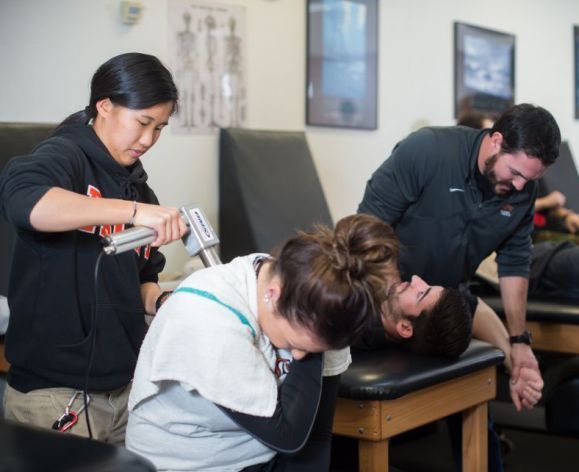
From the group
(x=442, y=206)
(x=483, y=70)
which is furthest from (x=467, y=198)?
(x=483, y=70)

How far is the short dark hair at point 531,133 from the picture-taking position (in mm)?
2336

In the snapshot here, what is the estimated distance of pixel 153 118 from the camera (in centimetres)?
161

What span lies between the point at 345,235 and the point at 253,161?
2.13m

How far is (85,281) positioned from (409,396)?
3.13ft

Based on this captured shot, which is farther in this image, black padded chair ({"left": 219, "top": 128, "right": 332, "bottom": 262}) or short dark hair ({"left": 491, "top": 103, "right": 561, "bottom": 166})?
black padded chair ({"left": 219, "top": 128, "right": 332, "bottom": 262})

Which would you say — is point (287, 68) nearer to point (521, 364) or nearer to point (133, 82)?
point (521, 364)

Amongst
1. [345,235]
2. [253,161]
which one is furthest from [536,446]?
[345,235]

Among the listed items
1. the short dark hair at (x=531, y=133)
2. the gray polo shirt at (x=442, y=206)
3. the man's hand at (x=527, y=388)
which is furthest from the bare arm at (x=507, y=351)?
the short dark hair at (x=531, y=133)

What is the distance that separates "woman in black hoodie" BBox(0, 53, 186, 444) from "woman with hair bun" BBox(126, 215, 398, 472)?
0.16 m

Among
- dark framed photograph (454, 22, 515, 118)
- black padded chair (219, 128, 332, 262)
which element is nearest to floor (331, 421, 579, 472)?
black padded chair (219, 128, 332, 262)

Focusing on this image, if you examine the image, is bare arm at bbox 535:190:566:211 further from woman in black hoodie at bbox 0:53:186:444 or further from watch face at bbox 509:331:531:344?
woman in black hoodie at bbox 0:53:186:444

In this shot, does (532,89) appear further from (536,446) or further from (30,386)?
(30,386)

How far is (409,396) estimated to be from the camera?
7.04 feet

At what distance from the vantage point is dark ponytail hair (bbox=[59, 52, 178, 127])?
1579 mm
